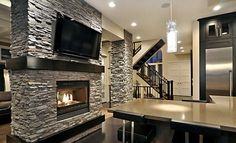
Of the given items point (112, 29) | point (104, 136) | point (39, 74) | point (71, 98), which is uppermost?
point (112, 29)

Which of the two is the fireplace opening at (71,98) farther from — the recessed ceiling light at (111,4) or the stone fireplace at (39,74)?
the recessed ceiling light at (111,4)

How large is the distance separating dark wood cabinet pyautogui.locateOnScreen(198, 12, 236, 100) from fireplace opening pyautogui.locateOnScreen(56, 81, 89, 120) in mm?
3591

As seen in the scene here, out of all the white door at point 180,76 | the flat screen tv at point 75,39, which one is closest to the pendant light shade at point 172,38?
the flat screen tv at point 75,39

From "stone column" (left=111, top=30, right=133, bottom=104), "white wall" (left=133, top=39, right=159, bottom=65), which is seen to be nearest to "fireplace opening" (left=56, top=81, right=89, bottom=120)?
"stone column" (left=111, top=30, right=133, bottom=104)

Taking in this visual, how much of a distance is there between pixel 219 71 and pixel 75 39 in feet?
13.7

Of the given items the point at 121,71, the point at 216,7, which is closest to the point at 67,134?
the point at 121,71

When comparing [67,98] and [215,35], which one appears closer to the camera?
[67,98]

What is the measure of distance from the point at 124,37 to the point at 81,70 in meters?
2.88

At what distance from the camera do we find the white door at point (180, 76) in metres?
10.2

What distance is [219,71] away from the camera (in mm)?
4492

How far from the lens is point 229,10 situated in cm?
418

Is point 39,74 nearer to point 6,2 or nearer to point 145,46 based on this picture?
point 6,2

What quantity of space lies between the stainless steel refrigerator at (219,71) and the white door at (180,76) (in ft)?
19.4

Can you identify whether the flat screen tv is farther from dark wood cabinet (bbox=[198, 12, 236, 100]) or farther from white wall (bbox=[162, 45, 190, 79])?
white wall (bbox=[162, 45, 190, 79])
